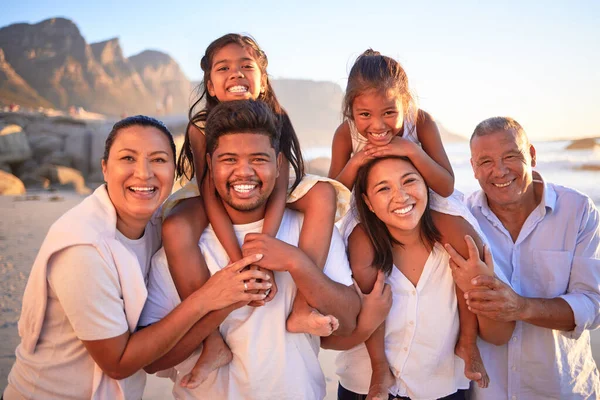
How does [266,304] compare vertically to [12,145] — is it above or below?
above

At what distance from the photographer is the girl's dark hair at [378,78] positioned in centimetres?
326

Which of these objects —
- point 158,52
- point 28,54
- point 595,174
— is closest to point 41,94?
point 28,54

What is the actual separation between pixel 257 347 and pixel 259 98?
6.40 ft

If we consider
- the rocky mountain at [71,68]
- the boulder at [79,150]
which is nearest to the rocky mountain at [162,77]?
the rocky mountain at [71,68]

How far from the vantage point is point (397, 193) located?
114 inches

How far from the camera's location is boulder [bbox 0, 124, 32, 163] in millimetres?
17781

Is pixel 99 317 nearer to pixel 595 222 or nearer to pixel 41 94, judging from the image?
pixel 595 222

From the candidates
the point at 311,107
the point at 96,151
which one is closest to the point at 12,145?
the point at 96,151

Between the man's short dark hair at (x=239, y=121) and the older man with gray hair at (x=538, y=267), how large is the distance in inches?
61.2

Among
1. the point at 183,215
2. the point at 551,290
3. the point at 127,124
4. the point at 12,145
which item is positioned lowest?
the point at 12,145

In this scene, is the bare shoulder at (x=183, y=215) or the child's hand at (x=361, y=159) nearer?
the bare shoulder at (x=183, y=215)

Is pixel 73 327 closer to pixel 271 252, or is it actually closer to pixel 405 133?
pixel 271 252

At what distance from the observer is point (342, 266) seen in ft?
9.63

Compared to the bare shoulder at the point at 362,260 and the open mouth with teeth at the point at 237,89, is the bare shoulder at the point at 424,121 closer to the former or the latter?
the bare shoulder at the point at 362,260
